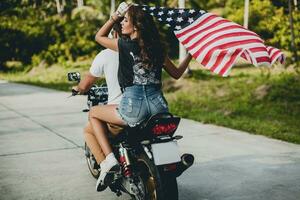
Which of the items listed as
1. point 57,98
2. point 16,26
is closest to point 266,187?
point 57,98

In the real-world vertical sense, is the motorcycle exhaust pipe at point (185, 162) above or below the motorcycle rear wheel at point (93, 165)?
above

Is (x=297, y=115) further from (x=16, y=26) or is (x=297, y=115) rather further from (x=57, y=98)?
(x=16, y=26)

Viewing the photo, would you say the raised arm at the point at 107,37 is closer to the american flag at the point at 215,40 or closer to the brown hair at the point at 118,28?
the brown hair at the point at 118,28

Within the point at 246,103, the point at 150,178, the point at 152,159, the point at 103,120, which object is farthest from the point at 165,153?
the point at 246,103

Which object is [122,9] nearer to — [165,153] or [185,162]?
[165,153]

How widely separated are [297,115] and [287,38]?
14.7 metres

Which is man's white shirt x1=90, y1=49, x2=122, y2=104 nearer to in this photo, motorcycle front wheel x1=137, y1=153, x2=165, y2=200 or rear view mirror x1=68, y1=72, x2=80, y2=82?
rear view mirror x1=68, y1=72, x2=80, y2=82

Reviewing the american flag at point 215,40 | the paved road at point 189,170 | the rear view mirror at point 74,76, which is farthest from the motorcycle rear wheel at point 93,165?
A: the american flag at point 215,40

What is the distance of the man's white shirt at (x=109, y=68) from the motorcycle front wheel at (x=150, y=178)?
29.8 inches

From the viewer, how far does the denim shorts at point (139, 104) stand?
4.13 metres

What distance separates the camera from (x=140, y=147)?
166 inches

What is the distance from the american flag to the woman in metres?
0.37

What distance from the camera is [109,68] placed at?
4.56 metres

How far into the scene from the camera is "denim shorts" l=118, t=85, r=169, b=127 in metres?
4.13
